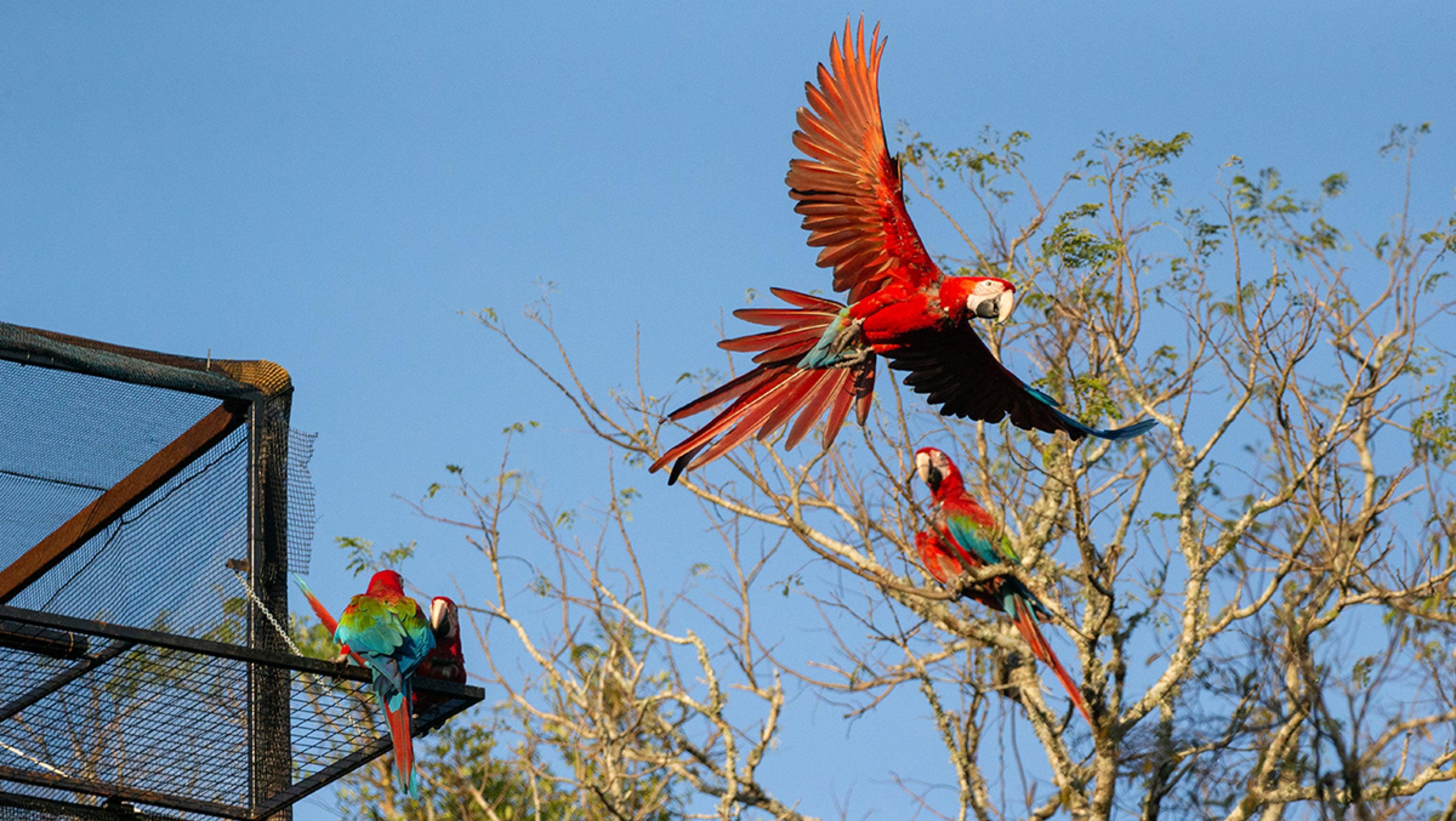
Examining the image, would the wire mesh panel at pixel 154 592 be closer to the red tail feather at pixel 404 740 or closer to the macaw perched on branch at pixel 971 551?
the red tail feather at pixel 404 740

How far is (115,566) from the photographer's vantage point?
4.08m

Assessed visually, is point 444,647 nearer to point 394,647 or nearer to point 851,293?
point 394,647

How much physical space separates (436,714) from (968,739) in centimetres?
289

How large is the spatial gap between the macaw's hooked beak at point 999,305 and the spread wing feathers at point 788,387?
0.36m

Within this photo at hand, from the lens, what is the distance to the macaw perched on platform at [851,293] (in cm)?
427

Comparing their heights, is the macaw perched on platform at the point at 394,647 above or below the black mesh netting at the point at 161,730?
above

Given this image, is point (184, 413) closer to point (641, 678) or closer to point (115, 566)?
point (115, 566)

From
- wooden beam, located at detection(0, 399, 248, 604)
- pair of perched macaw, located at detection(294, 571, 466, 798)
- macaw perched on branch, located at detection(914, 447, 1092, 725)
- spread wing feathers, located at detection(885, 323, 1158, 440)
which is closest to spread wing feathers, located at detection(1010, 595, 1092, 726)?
macaw perched on branch, located at detection(914, 447, 1092, 725)

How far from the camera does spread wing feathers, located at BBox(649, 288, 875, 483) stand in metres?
4.10

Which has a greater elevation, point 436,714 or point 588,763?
point 588,763

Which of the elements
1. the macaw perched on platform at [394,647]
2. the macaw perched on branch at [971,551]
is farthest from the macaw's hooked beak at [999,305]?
the macaw perched on platform at [394,647]

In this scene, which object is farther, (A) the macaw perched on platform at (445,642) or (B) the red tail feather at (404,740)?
(A) the macaw perched on platform at (445,642)

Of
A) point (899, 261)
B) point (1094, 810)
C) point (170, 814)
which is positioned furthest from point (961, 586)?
point (170, 814)

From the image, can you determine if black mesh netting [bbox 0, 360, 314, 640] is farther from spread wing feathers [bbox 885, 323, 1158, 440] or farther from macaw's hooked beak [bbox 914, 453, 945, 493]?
macaw's hooked beak [bbox 914, 453, 945, 493]
